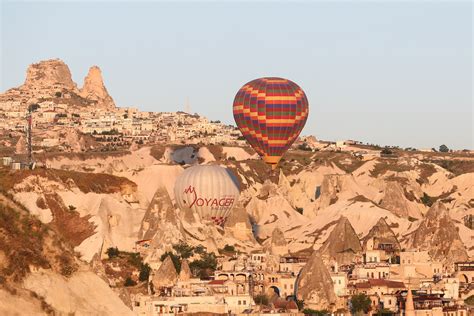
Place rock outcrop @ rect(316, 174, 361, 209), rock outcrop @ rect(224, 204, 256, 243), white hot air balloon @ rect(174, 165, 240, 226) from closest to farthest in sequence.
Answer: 1. rock outcrop @ rect(224, 204, 256, 243)
2. white hot air balloon @ rect(174, 165, 240, 226)
3. rock outcrop @ rect(316, 174, 361, 209)

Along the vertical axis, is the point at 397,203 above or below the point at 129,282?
above

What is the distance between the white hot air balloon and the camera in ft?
380

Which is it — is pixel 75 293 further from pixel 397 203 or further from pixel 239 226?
pixel 397 203

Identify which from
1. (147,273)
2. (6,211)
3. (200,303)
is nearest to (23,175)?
(147,273)

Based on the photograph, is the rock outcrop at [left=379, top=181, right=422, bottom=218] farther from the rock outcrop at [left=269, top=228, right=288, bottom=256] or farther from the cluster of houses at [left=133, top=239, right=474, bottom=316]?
the cluster of houses at [left=133, top=239, right=474, bottom=316]

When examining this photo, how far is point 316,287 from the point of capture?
274 feet

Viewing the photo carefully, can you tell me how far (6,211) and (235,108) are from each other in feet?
315

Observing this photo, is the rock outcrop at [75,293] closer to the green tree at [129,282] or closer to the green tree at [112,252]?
the green tree at [129,282]

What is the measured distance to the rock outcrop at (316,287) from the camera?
82.5 meters

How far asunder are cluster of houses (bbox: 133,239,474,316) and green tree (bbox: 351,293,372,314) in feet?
0.93

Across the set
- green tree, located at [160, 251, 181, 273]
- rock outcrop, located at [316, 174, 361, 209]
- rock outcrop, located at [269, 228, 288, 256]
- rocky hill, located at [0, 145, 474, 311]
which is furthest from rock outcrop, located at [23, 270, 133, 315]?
rock outcrop, located at [316, 174, 361, 209]

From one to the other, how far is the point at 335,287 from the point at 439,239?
69.8 feet

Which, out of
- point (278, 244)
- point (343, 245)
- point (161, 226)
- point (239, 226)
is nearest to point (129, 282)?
point (161, 226)

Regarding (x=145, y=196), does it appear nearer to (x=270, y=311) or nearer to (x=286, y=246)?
(x=286, y=246)
